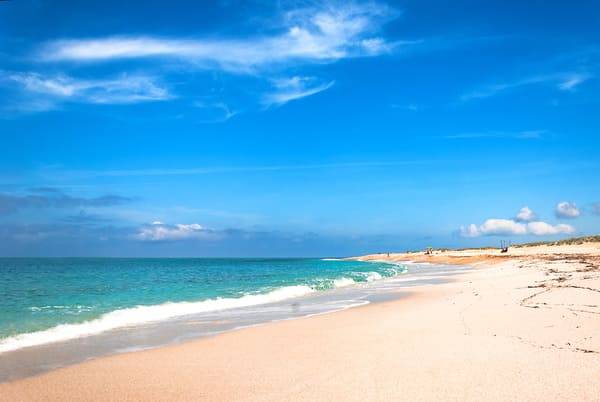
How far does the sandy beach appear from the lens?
726cm

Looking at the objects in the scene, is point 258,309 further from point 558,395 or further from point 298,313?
point 558,395

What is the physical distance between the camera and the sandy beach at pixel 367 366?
286 inches

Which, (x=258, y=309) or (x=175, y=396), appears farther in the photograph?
(x=258, y=309)

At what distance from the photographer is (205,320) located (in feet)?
56.2

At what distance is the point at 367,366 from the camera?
28.7 feet

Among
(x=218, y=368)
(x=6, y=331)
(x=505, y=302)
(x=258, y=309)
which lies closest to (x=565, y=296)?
(x=505, y=302)

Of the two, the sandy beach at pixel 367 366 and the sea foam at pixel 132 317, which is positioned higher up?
the sandy beach at pixel 367 366

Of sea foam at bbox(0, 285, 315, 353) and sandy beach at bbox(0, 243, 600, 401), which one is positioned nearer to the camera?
sandy beach at bbox(0, 243, 600, 401)

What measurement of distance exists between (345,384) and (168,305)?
15.7m

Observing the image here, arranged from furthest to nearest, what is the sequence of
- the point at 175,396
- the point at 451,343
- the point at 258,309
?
the point at 258,309 → the point at 451,343 → the point at 175,396

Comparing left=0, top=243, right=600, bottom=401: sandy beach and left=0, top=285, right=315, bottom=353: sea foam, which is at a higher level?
left=0, top=243, right=600, bottom=401: sandy beach

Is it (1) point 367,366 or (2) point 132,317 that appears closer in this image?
(1) point 367,366

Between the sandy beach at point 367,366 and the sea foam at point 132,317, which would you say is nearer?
the sandy beach at point 367,366

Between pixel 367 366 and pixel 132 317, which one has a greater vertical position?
pixel 367 366
